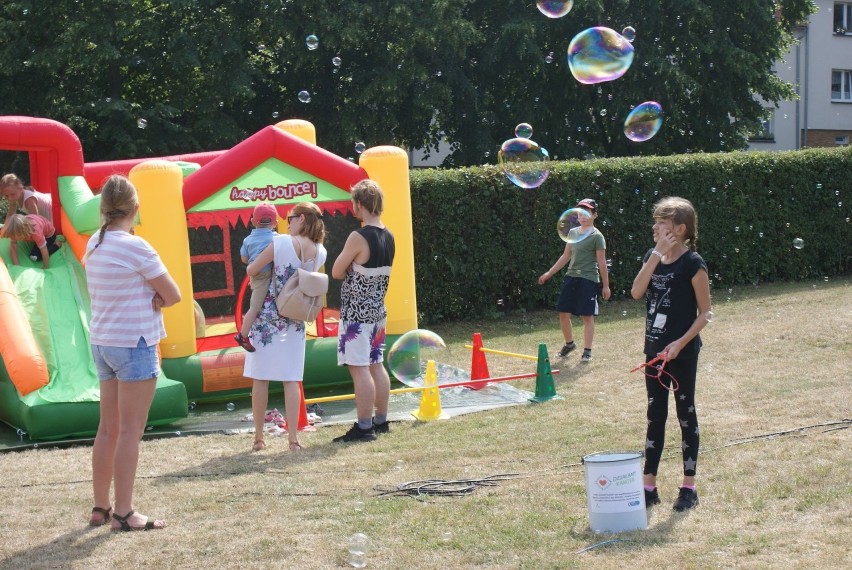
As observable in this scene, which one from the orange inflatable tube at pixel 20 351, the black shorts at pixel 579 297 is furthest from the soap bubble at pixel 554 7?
the orange inflatable tube at pixel 20 351

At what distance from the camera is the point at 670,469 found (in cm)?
559

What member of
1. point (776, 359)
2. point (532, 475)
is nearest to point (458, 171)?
point (776, 359)

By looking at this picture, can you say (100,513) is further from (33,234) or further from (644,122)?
(644,122)

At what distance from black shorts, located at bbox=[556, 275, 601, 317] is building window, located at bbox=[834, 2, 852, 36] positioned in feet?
101

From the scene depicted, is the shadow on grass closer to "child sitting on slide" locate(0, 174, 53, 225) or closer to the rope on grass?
the rope on grass

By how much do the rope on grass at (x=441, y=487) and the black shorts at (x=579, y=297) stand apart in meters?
4.37

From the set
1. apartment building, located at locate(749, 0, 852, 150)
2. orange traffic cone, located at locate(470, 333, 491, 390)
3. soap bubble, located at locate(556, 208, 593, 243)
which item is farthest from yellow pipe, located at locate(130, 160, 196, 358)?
apartment building, located at locate(749, 0, 852, 150)

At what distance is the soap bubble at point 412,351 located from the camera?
24.5 ft

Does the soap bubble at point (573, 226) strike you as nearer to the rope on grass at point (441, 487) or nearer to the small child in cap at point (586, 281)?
the small child in cap at point (586, 281)

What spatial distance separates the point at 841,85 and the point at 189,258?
1293 inches

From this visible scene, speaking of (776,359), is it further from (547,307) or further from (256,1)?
(256,1)

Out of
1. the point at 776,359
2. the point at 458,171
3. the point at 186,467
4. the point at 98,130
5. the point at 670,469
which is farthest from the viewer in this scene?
the point at 98,130

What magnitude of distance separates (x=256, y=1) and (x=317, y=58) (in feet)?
5.19

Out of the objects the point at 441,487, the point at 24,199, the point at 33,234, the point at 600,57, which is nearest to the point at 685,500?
the point at 441,487
